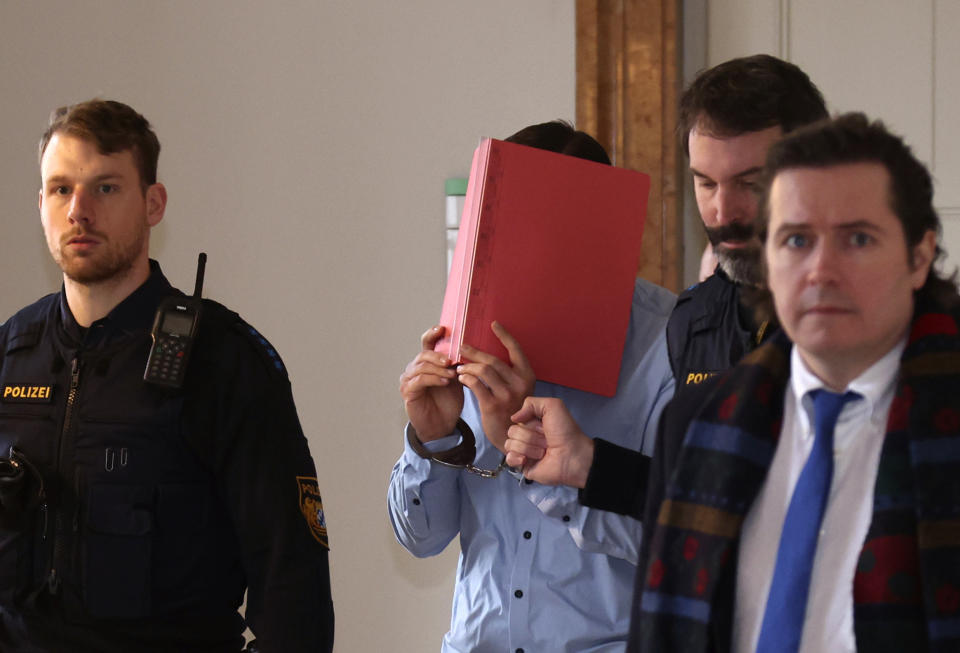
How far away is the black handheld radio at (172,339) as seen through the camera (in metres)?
1.71

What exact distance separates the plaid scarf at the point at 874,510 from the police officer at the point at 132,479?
73 centimetres

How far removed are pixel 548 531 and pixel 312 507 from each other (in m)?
0.42

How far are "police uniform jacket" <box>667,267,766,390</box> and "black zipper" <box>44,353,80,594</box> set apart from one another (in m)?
0.96

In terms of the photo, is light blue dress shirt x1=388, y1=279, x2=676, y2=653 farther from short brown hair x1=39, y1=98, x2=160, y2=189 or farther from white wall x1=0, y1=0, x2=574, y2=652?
white wall x1=0, y1=0, x2=574, y2=652

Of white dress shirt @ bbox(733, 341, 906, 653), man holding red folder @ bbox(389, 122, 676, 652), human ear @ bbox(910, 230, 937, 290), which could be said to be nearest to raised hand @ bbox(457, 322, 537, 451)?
man holding red folder @ bbox(389, 122, 676, 652)

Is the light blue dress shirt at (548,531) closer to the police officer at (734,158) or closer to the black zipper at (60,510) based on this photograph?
the police officer at (734,158)

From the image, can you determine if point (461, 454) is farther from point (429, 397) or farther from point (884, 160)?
point (884, 160)

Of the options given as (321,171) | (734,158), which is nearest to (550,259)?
(734,158)

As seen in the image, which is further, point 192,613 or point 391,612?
point 391,612

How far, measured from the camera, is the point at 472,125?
281cm

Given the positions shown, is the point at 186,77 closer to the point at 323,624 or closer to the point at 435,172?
the point at 435,172

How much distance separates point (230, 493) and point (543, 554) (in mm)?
520

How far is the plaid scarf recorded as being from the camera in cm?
100

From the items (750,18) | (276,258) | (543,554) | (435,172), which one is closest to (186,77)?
(276,258)
